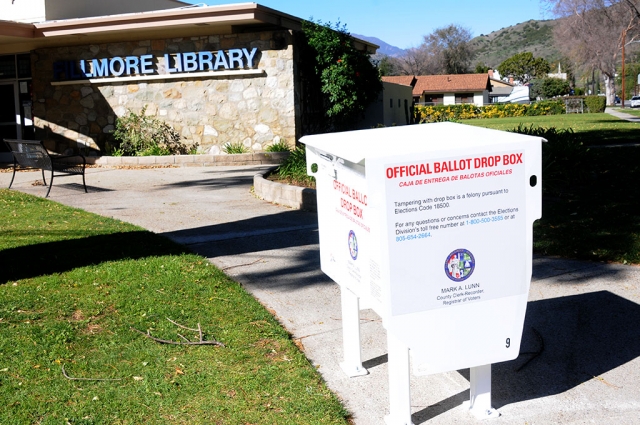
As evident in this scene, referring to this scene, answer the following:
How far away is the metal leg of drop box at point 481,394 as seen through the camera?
3.71 meters

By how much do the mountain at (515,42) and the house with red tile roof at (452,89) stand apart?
8329 centimetres

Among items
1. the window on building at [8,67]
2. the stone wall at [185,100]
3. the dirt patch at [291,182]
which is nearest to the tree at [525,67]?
the stone wall at [185,100]

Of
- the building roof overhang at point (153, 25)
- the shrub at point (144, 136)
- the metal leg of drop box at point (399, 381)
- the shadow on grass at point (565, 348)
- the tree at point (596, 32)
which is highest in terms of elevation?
the tree at point (596, 32)

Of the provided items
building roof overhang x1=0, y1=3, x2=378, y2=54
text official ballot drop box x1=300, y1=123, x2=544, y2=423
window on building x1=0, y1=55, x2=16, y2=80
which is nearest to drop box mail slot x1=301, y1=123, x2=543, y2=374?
text official ballot drop box x1=300, y1=123, x2=544, y2=423

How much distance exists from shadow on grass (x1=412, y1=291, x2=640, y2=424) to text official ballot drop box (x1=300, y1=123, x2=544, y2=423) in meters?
0.43

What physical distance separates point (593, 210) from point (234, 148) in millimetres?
10082

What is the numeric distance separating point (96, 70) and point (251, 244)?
11.7 m

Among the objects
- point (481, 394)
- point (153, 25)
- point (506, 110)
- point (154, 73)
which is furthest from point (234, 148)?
point (506, 110)

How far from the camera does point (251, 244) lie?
7727mm

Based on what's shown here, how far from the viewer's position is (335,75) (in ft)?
59.8

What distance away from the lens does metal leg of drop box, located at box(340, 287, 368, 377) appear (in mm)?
4277

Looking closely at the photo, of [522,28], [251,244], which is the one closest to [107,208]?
[251,244]

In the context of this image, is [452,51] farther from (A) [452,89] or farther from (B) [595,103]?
(B) [595,103]

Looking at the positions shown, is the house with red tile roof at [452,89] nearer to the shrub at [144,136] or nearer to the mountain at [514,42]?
the shrub at [144,136]
